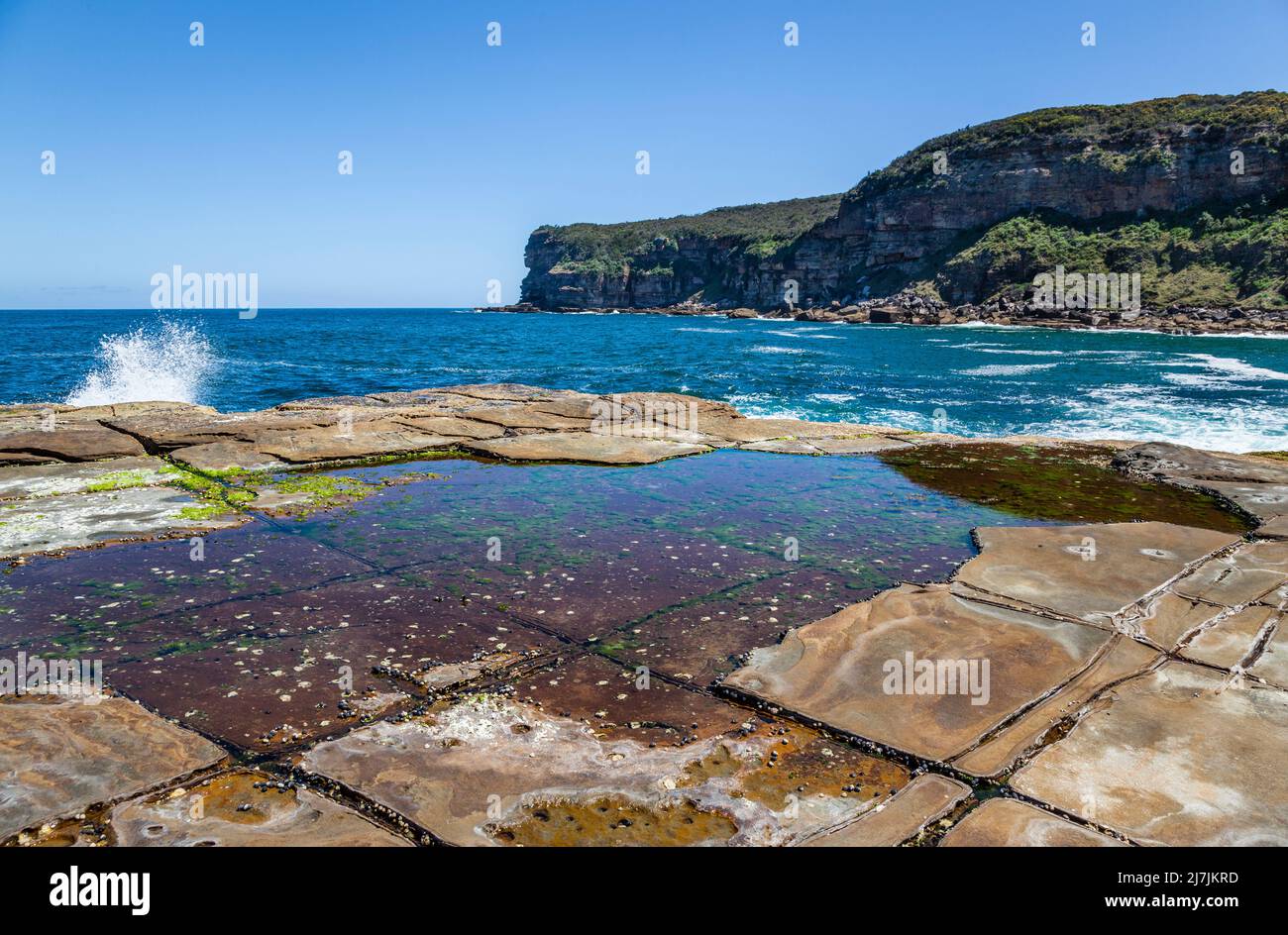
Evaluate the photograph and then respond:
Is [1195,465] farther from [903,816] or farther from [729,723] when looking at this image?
[903,816]

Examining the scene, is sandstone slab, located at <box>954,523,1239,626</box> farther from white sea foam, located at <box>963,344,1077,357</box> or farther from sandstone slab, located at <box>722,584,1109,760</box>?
white sea foam, located at <box>963,344,1077,357</box>

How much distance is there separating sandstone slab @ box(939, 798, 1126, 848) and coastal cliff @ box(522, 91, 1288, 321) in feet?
256

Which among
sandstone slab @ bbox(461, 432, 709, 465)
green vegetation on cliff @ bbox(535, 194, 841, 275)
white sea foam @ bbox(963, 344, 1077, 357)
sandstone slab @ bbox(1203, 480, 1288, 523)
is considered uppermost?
green vegetation on cliff @ bbox(535, 194, 841, 275)

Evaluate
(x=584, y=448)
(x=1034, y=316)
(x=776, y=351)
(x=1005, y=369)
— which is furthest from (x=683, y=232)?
(x=584, y=448)

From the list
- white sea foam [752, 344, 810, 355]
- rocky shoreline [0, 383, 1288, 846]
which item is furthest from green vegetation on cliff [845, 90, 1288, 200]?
rocky shoreline [0, 383, 1288, 846]

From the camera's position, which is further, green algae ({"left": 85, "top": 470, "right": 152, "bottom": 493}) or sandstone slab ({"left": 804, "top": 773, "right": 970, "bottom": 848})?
green algae ({"left": 85, "top": 470, "right": 152, "bottom": 493})

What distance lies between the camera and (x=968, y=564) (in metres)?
5.59

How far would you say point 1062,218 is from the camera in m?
87.6

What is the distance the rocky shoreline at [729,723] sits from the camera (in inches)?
110

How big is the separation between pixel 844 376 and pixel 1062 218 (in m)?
73.1

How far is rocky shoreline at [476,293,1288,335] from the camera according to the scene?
202ft
